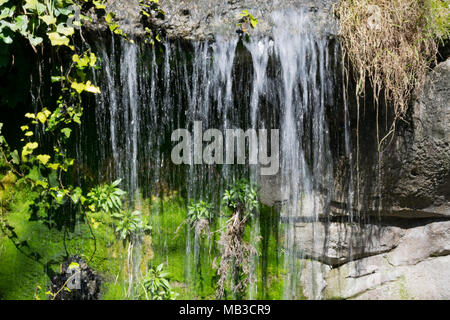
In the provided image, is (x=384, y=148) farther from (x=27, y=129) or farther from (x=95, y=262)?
(x=27, y=129)

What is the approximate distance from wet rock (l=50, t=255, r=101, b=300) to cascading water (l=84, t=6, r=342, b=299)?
Answer: 36cm

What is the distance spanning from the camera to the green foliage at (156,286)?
3363 mm

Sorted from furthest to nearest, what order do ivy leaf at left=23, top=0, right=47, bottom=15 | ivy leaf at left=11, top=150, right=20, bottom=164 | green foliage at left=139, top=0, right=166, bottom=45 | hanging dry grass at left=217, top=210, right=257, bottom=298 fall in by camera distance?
hanging dry grass at left=217, top=210, right=257, bottom=298 → ivy leaf at left=11, top=150, right=20, bottom=164 → green foliage at left=139, top=0, right=166, bottom=45 → ivy leaf at left=23, top=0, right=47, bottom=15

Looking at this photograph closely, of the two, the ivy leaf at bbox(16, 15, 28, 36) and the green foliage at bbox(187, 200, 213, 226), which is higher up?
the ivy leaf at bbox(16, 15, 28, 36)

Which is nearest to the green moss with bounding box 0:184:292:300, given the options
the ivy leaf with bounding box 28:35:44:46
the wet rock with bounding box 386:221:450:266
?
the wet rock with bounding box 386:221:450:266

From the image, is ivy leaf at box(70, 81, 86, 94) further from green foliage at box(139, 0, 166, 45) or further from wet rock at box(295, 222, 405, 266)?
wet rock at box(295, 222, 405, 266)

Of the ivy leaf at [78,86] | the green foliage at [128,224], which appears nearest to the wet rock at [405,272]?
the green foliage at [128,224]

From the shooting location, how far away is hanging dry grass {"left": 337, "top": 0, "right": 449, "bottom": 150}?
281 centimetres

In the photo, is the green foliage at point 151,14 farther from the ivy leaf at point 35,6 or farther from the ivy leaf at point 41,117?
the ivy leaf at point 41,117

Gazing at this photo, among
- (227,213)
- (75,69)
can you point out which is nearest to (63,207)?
(75,69)

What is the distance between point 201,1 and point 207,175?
1427 millimetres

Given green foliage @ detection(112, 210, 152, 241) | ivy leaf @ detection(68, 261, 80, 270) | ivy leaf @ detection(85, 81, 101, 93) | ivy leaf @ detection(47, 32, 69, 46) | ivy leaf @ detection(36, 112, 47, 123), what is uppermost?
ivy leaf @ detection(47, 32, 69, 46)
